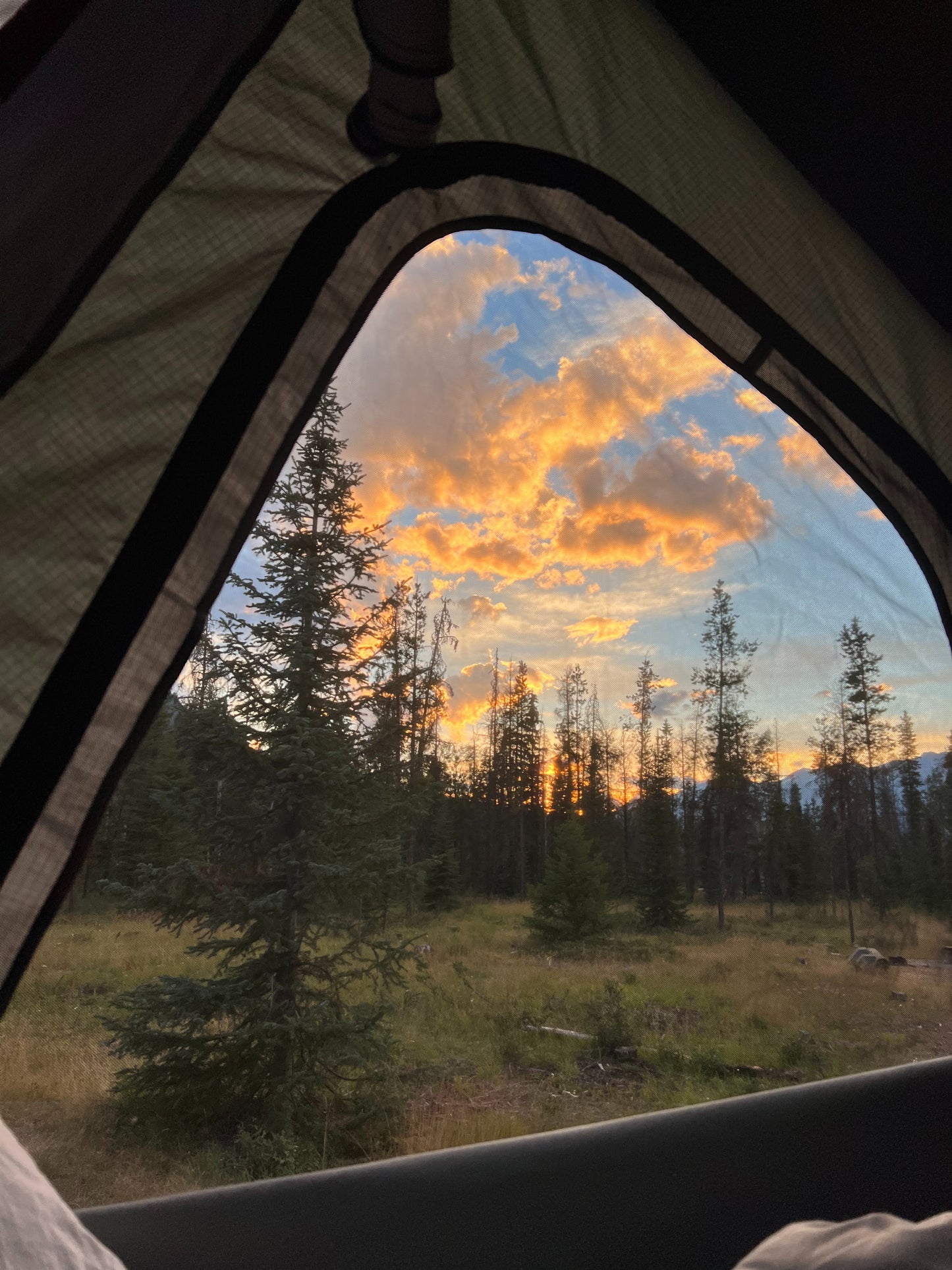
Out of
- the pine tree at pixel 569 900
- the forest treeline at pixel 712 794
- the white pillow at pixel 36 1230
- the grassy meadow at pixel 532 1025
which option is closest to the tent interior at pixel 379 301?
the white pillow at pixel 36 1230

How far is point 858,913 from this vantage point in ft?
Result: 33.0

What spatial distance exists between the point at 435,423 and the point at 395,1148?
825 cm

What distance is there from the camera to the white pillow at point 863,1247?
0.72ft

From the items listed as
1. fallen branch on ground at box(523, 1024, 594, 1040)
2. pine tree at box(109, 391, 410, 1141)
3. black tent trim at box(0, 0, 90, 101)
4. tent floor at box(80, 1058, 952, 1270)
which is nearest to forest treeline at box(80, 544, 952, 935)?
fallen branch on ground at box(523, 1024, 594, 1040)

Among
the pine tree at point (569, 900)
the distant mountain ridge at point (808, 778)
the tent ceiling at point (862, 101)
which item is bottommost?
the pine tree at point (569, 900)

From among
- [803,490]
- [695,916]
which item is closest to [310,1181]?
[695,916]

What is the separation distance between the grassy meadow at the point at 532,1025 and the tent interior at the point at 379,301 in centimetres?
360

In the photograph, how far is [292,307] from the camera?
65cm

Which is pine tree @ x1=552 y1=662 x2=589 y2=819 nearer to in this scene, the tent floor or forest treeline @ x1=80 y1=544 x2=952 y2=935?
forest treeline @ x1=80 y1=544 x2=952 y2=935

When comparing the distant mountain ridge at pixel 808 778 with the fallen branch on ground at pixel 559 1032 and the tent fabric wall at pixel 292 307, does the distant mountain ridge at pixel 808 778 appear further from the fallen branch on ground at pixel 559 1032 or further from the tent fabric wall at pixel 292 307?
the tent fabric wall at pixel 292 307

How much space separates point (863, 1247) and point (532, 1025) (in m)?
7.06

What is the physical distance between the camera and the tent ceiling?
2.11 ft

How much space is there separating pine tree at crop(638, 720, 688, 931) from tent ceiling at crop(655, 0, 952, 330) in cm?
993

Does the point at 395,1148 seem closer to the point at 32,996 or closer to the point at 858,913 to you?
the point at 32,996
